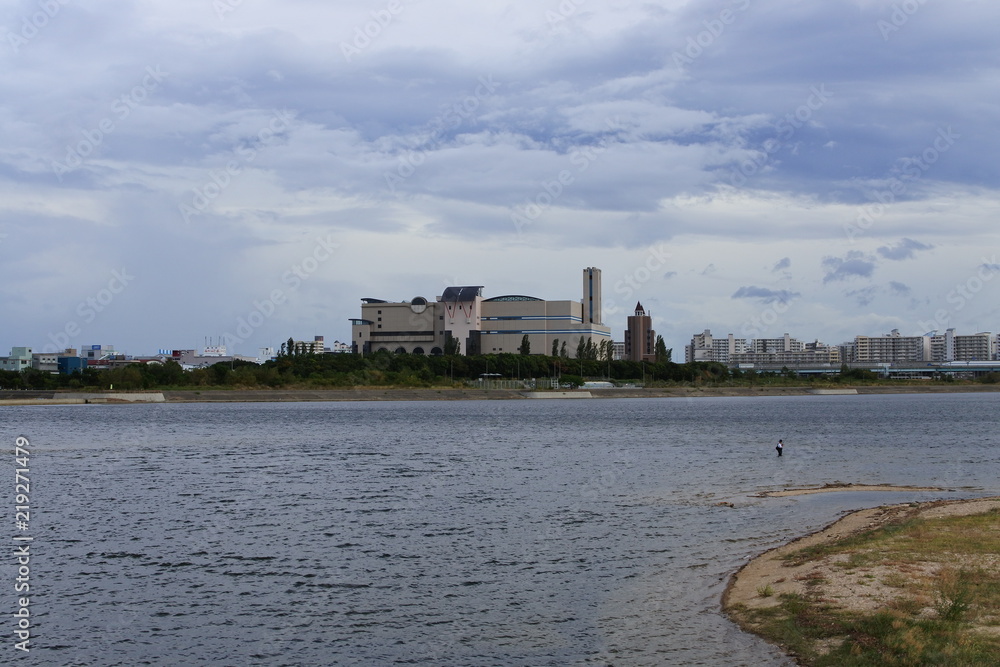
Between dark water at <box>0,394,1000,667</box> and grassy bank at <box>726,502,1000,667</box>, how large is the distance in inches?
35.4

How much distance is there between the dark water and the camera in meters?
16.8

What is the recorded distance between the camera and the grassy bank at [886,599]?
1398 cm

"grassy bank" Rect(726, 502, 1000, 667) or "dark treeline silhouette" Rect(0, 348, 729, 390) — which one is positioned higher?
"dark treeline silhouette" Rect(0, 348, 729, 390)

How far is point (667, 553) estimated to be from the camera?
24.0 m

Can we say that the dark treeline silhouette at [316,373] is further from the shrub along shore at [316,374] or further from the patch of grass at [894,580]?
the patch of grass at [894,580]

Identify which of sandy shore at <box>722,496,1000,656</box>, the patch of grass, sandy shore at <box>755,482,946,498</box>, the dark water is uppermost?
the patch of grass

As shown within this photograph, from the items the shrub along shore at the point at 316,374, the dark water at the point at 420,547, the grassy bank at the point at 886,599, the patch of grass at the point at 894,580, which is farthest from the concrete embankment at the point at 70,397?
the patch of grass at the point at 894,580

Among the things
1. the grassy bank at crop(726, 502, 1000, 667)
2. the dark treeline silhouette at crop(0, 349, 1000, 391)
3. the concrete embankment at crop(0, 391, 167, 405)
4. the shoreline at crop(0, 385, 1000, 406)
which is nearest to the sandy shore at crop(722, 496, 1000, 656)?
the grassy bank at crop(726, 502, 1000, 667)

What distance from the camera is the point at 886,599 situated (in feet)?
54.9

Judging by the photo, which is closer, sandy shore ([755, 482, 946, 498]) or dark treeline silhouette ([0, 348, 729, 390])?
sandy shore ([755, 482, 946, 498])

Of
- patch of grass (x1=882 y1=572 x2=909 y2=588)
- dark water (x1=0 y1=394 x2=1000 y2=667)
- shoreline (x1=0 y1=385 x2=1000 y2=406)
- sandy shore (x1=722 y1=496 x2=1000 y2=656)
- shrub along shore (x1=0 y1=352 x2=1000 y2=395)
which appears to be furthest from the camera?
shrub along shore (x1=0 y1=352 x2=1000 y2=395)

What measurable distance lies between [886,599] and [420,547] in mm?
13173

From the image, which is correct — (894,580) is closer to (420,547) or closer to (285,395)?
(420,547)

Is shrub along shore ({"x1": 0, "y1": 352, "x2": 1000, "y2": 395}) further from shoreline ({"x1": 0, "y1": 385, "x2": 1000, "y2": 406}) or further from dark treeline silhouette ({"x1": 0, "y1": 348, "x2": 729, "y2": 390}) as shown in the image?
shoreline ({"x1": 0, "y1": 385, "x2": 1000, "y2": 406})
